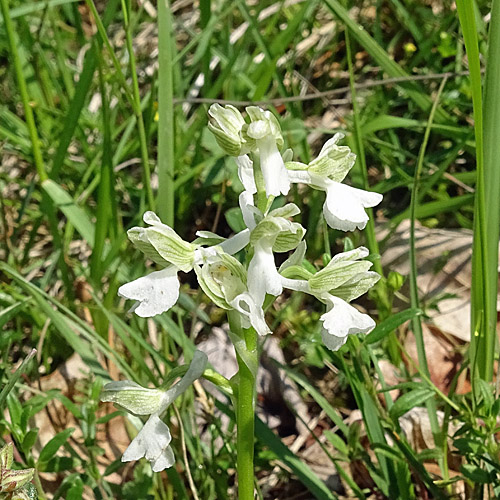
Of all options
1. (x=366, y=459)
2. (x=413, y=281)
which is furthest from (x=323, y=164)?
(x=366, y=459)

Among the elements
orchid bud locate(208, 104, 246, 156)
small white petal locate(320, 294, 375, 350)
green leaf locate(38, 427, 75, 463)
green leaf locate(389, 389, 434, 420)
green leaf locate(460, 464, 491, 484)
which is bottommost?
green leaf locate(460, 464, 491, 484)

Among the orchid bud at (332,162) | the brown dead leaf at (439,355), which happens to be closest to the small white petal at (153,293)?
the orchid bud at (332,162)

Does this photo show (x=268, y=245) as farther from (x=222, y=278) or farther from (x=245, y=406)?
(x=245, y=406)

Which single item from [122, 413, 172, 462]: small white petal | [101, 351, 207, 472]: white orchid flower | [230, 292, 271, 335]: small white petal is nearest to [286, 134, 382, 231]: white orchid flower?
[230, 292, 271, 335]: small white petal

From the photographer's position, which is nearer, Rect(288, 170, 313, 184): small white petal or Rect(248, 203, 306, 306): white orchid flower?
Rect(248, 203, 306, 306): white orchid flower

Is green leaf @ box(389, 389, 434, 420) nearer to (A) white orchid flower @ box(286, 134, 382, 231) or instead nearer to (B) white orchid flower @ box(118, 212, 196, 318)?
(A) white orchid flower @ box(286, 134, 382, 231)

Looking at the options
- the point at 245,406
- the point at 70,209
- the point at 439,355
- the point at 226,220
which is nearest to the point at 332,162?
the point at 245,406

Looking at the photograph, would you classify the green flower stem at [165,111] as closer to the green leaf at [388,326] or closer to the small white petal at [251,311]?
the green leaf at [388,326]
